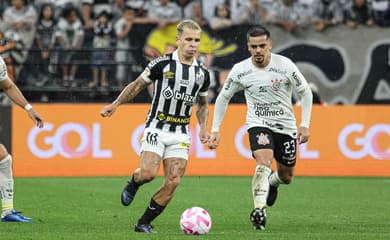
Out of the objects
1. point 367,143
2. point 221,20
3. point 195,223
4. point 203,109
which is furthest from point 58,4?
point 195,223

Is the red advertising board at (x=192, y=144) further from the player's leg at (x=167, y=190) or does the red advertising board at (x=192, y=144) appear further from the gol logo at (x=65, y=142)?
the player's leg at (x=167, y=190)

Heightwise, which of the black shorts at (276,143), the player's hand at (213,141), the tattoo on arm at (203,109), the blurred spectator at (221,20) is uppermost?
the tattoo on arm at (203,109)

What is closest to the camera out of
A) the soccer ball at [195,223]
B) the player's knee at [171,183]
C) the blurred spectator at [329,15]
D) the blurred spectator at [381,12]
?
the soccer ball at [195,223]

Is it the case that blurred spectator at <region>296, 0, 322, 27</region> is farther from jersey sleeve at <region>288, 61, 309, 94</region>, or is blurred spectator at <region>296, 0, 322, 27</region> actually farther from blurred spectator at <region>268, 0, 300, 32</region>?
jersey sleeve at <region>288, 61, 309, 94</region>

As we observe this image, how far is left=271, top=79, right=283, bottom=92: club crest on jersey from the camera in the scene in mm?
11641

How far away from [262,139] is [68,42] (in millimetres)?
10760

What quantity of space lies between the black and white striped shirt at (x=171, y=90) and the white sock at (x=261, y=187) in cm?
112

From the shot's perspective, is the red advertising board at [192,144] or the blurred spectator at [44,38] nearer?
the red advertising board at [192,144]

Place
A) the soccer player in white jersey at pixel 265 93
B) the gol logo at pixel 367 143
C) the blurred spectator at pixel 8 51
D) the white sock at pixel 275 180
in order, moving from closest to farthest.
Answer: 1. the soccer player in white jersey at pixel 265 93
2. the white sock at pixel 275 180
3. the gol logo at pixel 367 143
4. the blurred spectator at pixel 8 51

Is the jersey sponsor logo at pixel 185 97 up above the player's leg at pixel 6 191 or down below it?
above

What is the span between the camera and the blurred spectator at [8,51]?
2114 cm

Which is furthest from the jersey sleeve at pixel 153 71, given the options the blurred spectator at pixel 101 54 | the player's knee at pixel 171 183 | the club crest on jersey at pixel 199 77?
the blurred spectator at pixel 101 54

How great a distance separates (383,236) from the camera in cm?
1018

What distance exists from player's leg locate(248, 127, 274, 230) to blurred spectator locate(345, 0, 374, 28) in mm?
10818
